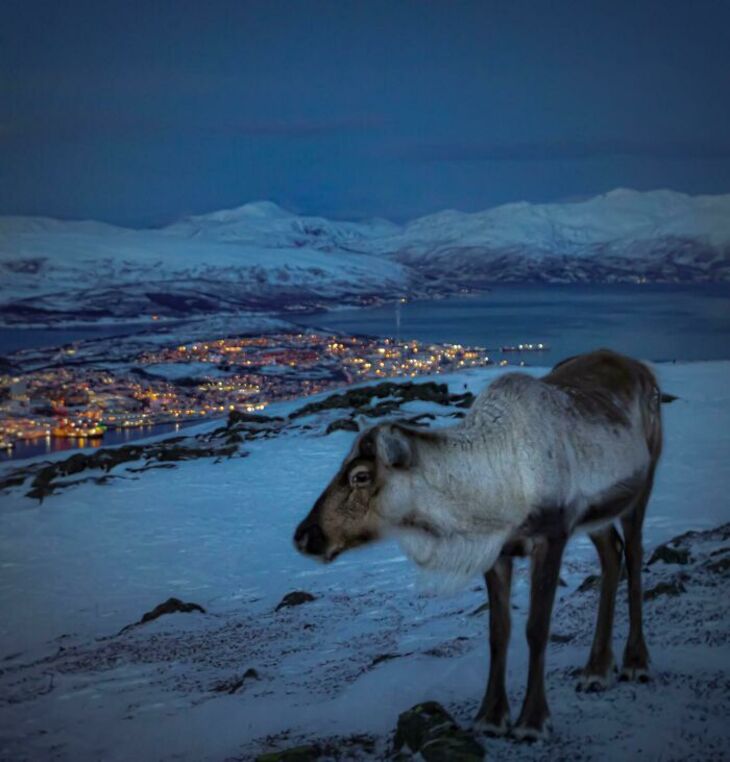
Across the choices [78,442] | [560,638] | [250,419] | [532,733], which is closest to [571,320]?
[250,419]

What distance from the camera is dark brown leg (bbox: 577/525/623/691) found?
486 centimetres

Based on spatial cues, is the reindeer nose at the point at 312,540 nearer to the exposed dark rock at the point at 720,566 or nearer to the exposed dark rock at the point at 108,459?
the exposed dark rock at the point at 720,566

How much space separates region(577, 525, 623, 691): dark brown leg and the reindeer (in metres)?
0.49

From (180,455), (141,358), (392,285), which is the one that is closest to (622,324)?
(141,358)

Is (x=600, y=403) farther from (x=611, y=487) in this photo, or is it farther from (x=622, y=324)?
(x=622, y=324)

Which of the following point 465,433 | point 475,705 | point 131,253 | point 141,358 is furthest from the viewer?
point 131,253

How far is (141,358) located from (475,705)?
2611cm

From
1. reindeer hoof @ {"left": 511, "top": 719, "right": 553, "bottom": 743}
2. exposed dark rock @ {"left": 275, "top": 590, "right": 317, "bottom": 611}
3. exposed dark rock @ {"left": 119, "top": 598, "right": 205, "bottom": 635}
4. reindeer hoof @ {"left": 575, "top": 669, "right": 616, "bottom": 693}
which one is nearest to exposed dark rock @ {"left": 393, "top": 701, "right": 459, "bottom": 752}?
reindeer hoof @ {"left": 511, "top": 719, "right": 553, "bottom": 743}

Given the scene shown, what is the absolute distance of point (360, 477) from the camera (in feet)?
12.6

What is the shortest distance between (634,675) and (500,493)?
5.88ft

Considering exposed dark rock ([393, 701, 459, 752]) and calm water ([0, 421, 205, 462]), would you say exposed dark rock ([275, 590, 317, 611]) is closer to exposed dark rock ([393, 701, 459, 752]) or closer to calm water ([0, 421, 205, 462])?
exposed dark rock ([393, 701, 459, 752])

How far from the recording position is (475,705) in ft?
15.8

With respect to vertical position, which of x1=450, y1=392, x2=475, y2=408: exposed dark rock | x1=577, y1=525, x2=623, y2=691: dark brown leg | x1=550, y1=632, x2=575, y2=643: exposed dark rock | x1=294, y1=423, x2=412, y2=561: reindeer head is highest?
x1=294, y1=423, x2=412, y2=561: reindeer head

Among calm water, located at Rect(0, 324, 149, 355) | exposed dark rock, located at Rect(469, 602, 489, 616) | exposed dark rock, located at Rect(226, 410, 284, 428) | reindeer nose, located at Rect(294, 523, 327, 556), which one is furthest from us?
calm water, located at Rect(0, 324, 149, 355)
